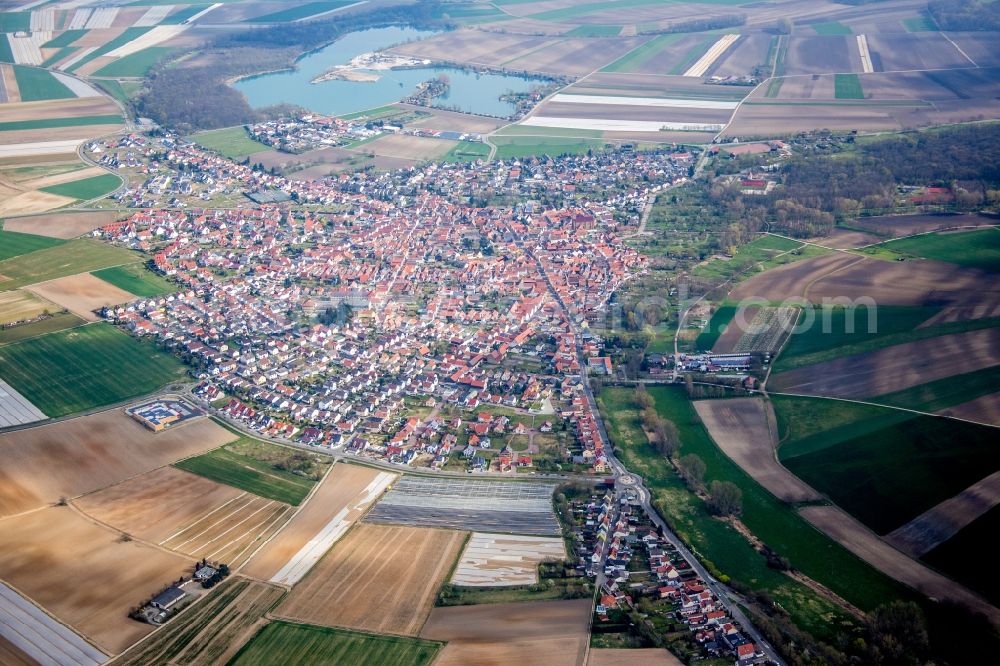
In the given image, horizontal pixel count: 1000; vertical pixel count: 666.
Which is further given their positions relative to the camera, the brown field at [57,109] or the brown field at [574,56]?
the brown field at [574,56]

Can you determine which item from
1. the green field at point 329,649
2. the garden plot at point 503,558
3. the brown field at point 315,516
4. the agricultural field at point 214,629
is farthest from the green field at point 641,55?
the green field at point 329,649

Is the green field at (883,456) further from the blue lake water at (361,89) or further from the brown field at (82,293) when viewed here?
the blue lake water at (361,89)

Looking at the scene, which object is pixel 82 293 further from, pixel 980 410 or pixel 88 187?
pixel 980 410

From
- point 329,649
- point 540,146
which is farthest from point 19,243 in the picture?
point 329,649

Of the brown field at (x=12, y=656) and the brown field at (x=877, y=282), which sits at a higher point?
the brown field at (x=877, y=282)

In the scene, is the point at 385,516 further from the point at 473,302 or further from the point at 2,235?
the point at 2,235

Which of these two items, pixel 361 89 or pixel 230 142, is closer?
pixel 230 142

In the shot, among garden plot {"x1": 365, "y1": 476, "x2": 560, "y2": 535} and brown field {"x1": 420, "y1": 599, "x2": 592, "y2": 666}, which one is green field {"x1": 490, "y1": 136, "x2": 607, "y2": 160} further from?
brown field {"x1": 420, "y1": 599, "x2": 592, "y2": 666}
